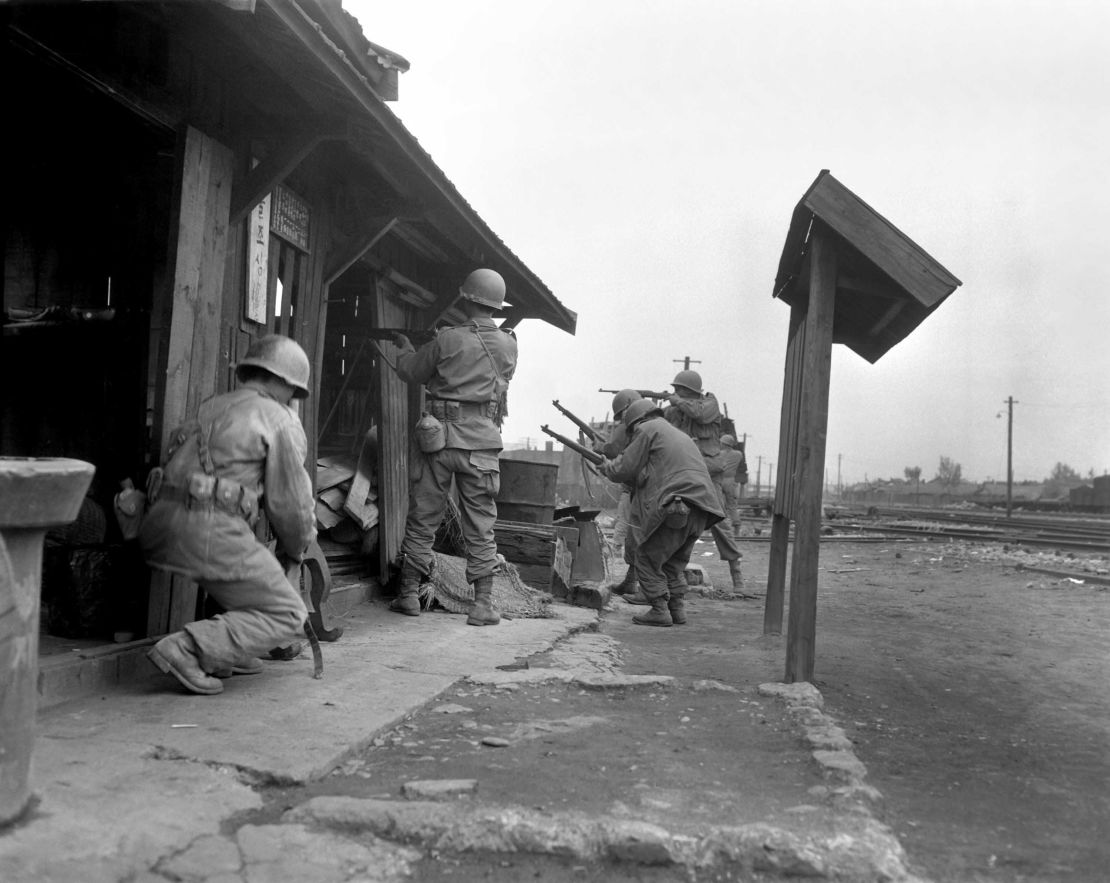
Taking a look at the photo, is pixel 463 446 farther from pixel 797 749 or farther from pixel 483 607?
pixel 797 749

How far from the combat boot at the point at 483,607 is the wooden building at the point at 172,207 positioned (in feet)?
3.27

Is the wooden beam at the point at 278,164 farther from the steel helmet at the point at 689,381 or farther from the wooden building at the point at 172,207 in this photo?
the steel helmet at the point at 689,381

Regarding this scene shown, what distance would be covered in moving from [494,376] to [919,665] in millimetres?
3371

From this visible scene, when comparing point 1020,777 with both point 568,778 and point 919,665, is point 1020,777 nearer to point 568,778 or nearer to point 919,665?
point 568,778

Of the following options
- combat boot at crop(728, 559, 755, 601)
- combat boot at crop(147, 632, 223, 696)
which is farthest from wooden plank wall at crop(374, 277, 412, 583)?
combat boot at crop(728, 559, 755, 601)

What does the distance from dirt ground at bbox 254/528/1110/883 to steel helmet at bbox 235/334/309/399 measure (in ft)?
5.12

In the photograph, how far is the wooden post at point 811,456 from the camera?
5199mm

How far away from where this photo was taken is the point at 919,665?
660 centimetres

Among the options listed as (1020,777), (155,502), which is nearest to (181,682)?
(155,502)

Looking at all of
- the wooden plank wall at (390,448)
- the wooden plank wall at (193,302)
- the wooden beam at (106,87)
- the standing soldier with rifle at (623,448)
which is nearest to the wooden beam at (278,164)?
the wooden plank wall at (193,302)

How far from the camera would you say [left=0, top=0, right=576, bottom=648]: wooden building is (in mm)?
4449

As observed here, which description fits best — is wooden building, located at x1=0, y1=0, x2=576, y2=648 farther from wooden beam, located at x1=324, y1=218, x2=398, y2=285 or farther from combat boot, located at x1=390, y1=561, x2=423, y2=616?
combat boot, located at x1=390, y1=561, x2=423, y2=616

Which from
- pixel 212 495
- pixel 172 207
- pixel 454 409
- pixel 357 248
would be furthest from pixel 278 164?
pixel 454 409

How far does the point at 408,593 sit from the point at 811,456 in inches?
118
